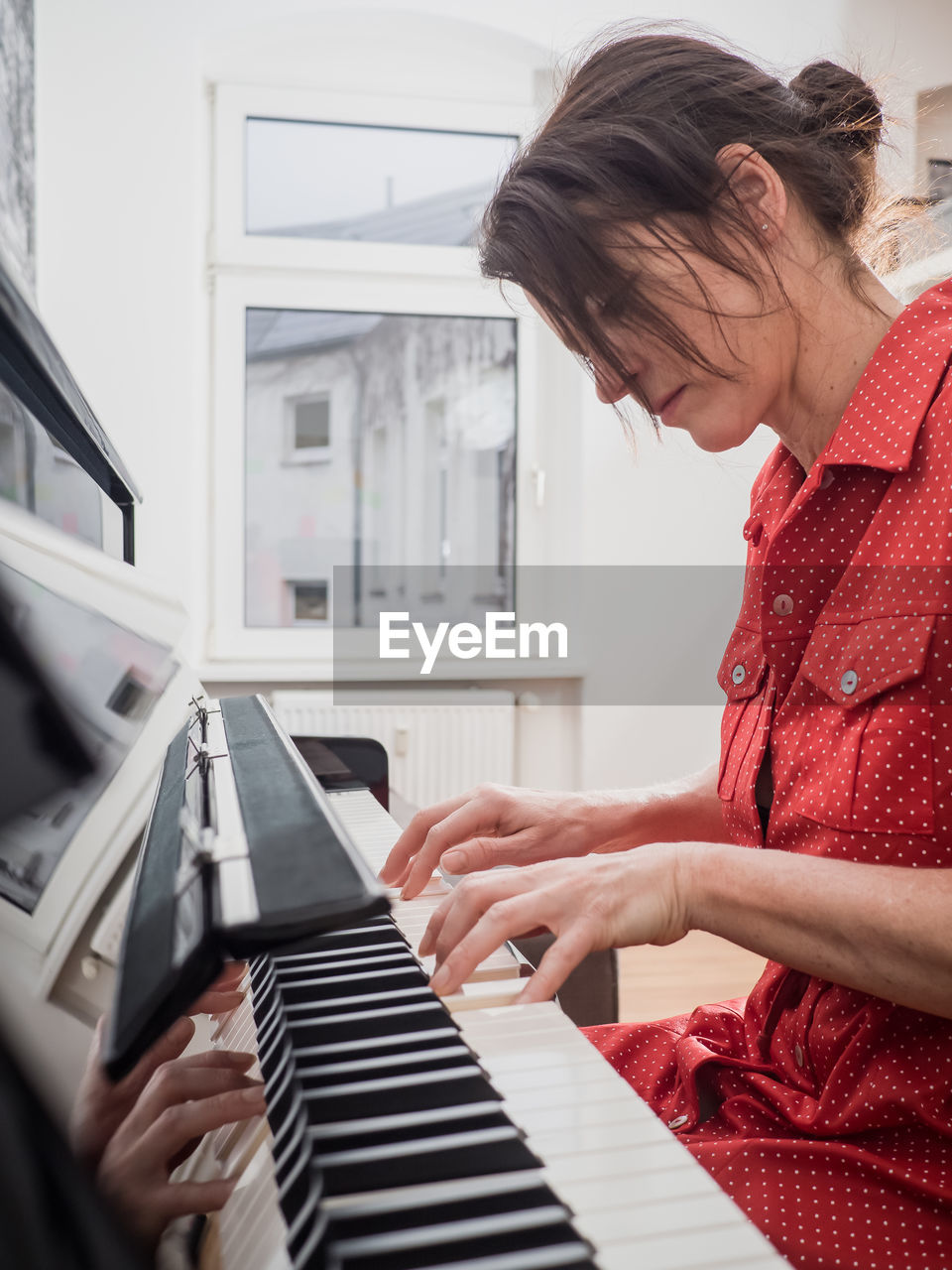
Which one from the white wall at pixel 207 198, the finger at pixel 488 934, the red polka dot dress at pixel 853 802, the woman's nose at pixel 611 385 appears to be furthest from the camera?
the white wall at pixel 207 198

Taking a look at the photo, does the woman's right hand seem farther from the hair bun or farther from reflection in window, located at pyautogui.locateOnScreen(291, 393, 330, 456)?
reflection in window, located at pyautogui.locateOnScreen(291, 393, 330, 456)

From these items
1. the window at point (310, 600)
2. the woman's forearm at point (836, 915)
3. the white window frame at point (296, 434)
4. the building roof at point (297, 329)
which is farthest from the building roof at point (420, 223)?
the woman's forearm at point (836, 915)

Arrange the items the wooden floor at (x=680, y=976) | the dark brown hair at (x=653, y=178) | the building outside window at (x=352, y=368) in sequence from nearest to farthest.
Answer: the dark brown hair at (x=653, y=178), the wooden floor at (x=680, y=976), the building outside window at (x=352, y=368)

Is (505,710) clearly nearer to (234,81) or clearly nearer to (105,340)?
(105,340)

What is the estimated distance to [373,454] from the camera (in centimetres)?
322

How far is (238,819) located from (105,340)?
258 centimetres

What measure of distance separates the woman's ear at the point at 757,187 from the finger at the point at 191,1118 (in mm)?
765

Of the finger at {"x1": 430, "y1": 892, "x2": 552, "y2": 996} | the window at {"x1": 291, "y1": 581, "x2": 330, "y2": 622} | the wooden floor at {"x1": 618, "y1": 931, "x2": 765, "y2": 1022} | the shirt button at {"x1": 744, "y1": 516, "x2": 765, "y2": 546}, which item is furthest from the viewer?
the window at {"x1": 291, "y1": 581, "x2": 330, "y2": 622}

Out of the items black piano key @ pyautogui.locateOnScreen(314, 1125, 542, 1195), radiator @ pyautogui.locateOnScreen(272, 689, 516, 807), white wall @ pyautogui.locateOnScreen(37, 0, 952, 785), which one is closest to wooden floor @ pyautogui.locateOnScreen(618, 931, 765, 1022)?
white wall @ pyautogui.locateOnScreen(37, 0, 952, 785)

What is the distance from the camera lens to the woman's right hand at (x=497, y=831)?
0.85 m

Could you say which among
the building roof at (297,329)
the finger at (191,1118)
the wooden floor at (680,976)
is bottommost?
the wooden floor at (680,976)

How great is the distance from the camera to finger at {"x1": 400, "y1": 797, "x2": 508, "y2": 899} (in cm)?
83

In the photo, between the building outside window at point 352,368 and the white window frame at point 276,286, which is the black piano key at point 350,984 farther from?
the building outside window at point 352,368

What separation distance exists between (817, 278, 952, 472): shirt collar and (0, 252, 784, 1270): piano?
484mm
